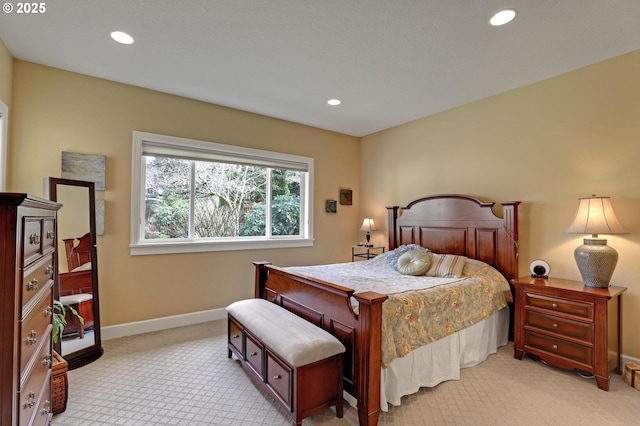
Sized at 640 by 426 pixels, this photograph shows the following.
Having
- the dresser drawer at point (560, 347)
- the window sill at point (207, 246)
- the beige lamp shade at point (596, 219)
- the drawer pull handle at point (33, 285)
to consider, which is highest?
the beige lamp shade at point (596, 219)

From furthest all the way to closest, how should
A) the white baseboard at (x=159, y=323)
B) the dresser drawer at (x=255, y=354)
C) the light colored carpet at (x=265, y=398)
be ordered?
the white baseboard at (x=159, y=323), the dresser drawer at (x=255, y=354), the light colored carpet at (x=265, y=398)

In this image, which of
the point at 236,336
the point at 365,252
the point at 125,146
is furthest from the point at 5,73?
the point at 365,252

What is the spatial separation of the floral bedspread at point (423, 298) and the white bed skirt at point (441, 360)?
9 cm

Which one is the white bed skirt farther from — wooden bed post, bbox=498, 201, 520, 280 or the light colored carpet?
wooden bed post, bbox=498, 201, 520, 280

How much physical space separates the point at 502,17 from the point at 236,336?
3194 millimetres

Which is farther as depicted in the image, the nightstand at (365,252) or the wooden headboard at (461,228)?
the nightstand at (365,252)

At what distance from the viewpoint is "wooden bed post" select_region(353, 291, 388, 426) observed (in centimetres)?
183

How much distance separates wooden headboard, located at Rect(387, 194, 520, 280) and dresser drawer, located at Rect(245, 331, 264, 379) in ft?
8.45

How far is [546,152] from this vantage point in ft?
10.1

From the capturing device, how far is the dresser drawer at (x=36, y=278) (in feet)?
3.86

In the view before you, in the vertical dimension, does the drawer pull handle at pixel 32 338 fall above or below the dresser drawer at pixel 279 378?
above

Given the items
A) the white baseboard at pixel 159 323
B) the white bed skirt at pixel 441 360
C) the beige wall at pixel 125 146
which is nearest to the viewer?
the white bed skirt at pixel 441 360

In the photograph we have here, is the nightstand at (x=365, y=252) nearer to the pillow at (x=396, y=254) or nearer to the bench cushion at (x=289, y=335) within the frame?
the pillow at (x=396, y=254)

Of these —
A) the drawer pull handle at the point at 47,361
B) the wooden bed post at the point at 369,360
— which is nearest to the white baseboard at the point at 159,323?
the drawer pull handle at the point at 47,361
